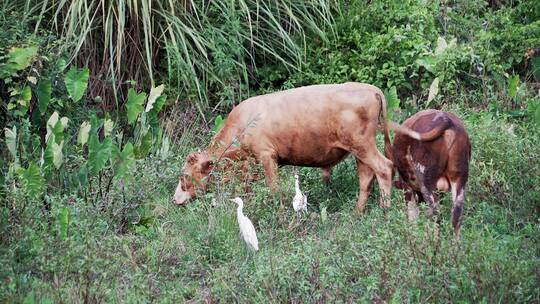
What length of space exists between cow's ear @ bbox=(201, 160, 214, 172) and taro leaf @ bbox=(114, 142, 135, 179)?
0.68 m

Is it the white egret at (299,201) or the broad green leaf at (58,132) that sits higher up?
the broad green leaf at (58,132)

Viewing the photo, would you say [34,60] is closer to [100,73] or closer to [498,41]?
[100,73]

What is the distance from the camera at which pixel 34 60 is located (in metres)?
10.5

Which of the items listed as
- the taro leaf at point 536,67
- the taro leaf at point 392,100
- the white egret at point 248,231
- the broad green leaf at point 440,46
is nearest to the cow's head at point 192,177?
the white egret at point 248,231

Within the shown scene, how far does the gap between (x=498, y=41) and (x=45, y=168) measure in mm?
5903

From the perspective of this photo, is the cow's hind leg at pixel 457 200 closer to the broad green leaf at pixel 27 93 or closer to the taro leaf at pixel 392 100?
the taro leaf at pixel 392 100

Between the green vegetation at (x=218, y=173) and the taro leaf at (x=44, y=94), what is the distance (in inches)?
0.8

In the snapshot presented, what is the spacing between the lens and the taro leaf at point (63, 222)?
7.44 m

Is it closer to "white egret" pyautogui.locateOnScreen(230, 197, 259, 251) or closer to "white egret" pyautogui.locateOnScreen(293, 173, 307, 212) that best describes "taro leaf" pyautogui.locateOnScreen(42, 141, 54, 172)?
"white egret" pyautogui.locateOnScreen(230, 197, 259, 251)

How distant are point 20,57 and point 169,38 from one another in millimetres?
1987

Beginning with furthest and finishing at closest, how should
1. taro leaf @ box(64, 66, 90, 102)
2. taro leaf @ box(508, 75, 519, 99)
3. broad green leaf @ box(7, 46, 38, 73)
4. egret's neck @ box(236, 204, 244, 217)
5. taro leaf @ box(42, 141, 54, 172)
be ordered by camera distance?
taro leaf @ box(508, 75, 519, 99) < taro leaf @ box(64, 66, 90, 102) < broad green leaf @ box(7, 46, 38, 73) < taro leaf @ box(42, 141, 54, 172) < egret's neck @ box(236, 204, 244, 217)

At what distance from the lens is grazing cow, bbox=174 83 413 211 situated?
905 centimetres

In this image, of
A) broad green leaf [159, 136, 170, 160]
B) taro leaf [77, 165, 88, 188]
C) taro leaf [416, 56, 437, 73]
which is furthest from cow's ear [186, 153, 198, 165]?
taro leaf [416, 56, 437, 73]

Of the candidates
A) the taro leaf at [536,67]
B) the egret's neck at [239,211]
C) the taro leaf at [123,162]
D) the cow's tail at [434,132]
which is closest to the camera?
the cow's tail at [434,132]
